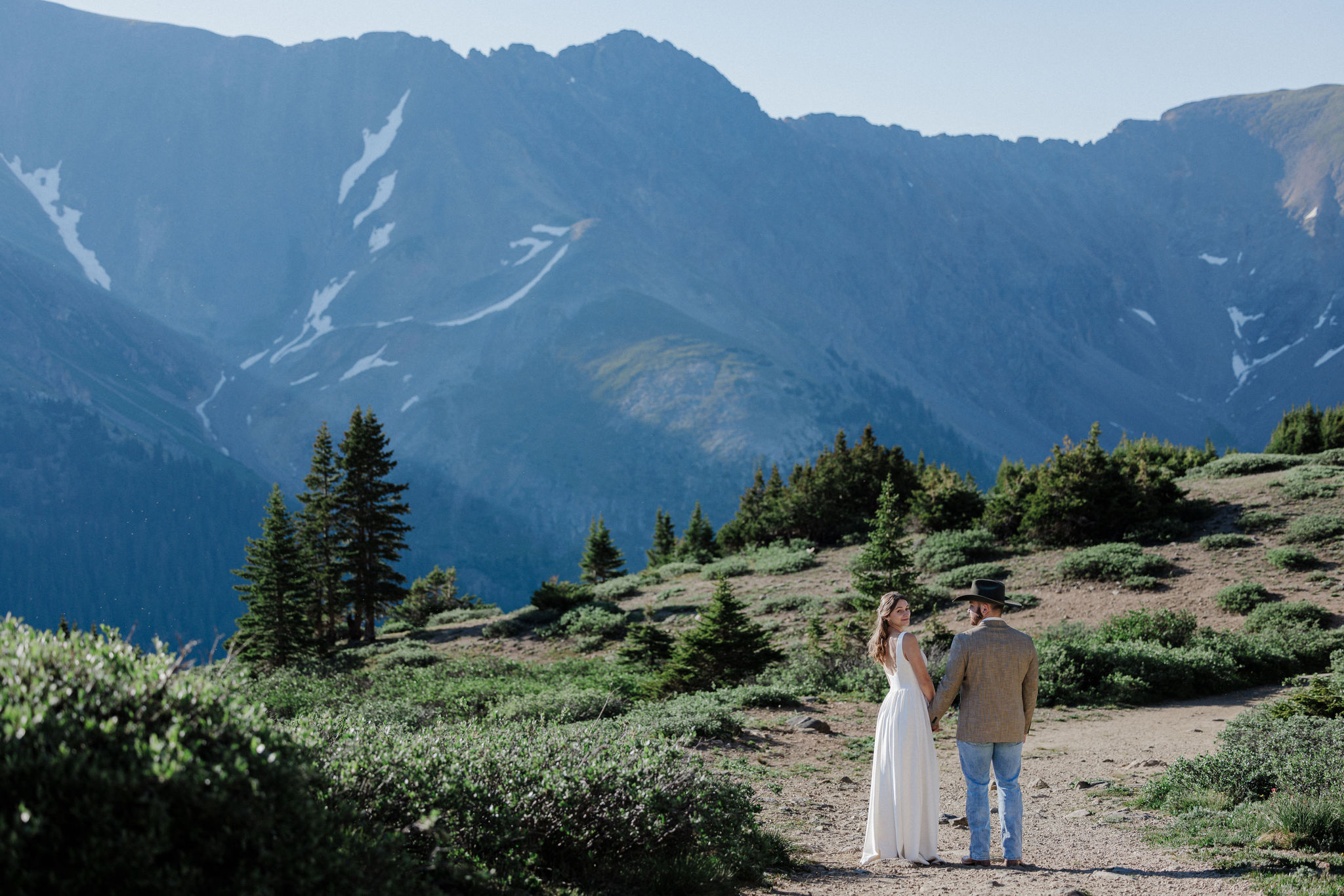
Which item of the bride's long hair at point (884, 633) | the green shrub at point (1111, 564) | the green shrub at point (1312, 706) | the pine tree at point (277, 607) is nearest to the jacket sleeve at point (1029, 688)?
the bride's long hair at point (884, 633)

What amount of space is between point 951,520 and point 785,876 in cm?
2391

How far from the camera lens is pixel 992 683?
6.45 meters

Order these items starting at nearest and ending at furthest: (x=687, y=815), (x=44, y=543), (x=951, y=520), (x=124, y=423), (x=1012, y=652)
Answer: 1. (x=687, y=815)
2. (x=1012, y=652)
3. (x=951, y=520)
4. (x=44, y=543)
5. (x=124, y=423)

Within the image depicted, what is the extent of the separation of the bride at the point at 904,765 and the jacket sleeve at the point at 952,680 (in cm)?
8

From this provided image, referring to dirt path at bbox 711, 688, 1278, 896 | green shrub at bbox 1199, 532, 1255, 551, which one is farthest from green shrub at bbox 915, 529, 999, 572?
dirt path at bbox 711, 688, 1278, 896

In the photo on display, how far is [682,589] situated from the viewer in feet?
99.9

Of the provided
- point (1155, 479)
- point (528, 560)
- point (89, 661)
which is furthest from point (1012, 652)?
point (528, 560)

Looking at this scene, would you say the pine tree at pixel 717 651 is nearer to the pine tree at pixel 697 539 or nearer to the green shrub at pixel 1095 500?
the green shrub at pixel 1095 500

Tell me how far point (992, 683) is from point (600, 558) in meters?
41.1

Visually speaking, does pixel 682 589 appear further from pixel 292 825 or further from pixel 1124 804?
pixel 292 825

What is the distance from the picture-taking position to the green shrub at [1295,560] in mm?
19575

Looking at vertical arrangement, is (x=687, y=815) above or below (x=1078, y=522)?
below

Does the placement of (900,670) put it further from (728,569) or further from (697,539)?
(697,539)

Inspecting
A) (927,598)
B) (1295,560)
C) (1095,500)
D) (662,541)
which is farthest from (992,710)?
(662,541)
